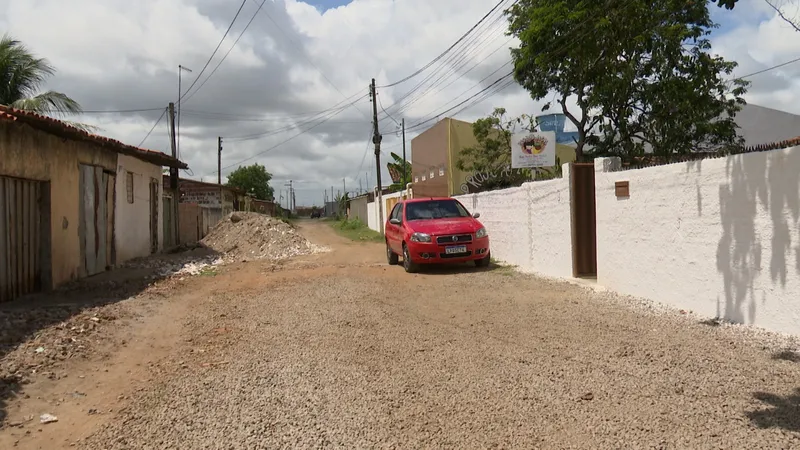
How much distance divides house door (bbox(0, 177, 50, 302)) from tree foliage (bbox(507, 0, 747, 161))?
12758mm

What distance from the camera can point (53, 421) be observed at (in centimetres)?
377

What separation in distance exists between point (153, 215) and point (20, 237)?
27.7ft

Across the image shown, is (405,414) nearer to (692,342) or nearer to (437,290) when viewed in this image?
(692,342)

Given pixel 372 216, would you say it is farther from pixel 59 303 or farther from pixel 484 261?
pixel 59 303

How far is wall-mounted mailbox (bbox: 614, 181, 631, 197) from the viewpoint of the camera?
7.42m

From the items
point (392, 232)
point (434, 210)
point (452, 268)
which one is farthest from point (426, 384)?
point (392, 232)

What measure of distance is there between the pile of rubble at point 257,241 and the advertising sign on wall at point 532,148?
273 inches

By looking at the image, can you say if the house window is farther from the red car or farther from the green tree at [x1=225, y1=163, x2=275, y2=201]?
the green tree at [x1=225, y1=163, x2=275, y2=201]

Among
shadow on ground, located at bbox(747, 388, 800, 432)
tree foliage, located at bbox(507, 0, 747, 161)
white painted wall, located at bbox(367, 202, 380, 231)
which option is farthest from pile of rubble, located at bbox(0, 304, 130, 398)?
white painted wall, located at bbox(367, 202, 380, 231)

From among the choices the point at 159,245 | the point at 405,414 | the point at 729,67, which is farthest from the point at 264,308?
the point at 729,67

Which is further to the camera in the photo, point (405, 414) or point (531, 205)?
point (531, 205)

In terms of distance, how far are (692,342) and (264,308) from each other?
16.7ft

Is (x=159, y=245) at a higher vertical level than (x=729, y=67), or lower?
lower

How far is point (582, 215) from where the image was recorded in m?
8.99
